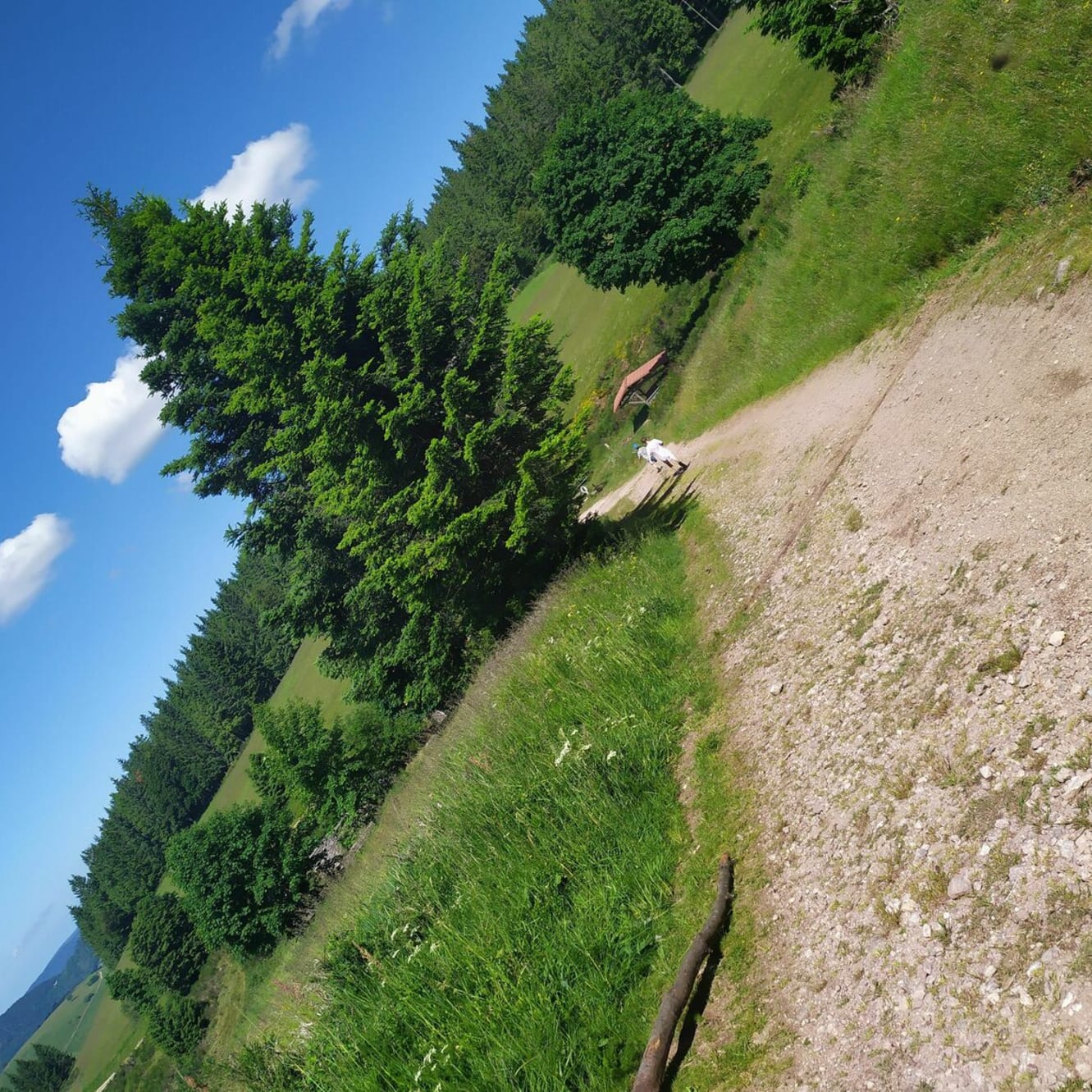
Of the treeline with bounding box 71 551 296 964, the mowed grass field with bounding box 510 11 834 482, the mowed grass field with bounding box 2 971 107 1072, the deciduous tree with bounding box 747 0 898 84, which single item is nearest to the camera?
the deciduous tree with bounding box 747 0 898 84

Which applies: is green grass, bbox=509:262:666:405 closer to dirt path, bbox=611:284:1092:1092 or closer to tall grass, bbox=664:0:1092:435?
tall grass, bbox=664:0:1092:435

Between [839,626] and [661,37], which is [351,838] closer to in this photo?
[839,626]

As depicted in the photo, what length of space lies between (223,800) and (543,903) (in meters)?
117

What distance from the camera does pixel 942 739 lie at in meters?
6.16

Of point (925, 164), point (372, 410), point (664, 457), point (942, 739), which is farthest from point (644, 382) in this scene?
point (942, 739)

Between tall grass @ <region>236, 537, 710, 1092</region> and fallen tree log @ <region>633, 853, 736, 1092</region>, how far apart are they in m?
0.72

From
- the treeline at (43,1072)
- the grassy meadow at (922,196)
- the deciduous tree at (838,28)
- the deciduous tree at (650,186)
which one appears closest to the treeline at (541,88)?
the deciduous tree at (650,186)

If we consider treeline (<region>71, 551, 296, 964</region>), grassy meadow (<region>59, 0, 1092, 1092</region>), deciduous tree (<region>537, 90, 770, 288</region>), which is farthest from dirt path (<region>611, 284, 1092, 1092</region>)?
treeline (<region>71, 551, 296, 964</region>)

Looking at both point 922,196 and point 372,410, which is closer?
point 922,196

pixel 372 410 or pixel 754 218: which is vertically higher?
pixel 372 410

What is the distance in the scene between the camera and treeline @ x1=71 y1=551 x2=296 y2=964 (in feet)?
382

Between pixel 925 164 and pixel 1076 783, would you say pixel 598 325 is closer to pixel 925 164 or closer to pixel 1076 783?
pixel 925 164

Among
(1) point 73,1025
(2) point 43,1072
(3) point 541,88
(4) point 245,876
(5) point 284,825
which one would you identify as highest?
(3) point 541,88

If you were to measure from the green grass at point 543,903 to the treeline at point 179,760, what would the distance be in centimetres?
10886
